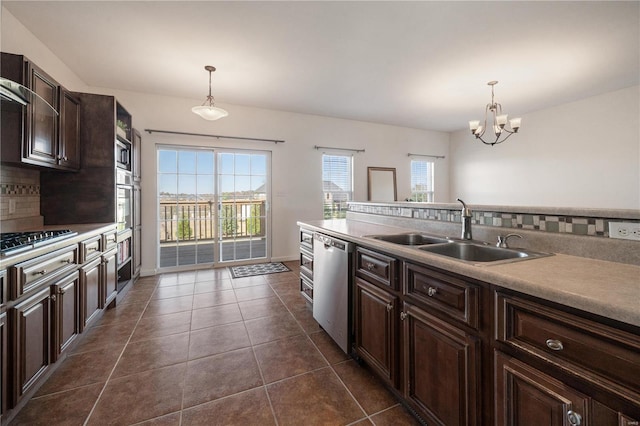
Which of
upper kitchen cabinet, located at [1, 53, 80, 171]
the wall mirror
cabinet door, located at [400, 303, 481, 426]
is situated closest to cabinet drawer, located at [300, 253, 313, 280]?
cabinet door, located at [400, 303, 481, 426]

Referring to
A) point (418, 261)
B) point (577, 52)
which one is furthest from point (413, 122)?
point (418, 261)

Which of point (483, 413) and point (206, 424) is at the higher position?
point (483, 413)

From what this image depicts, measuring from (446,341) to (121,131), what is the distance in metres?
3.75

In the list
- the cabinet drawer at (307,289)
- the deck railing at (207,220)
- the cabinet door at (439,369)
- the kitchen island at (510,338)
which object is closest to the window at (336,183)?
the deck railing at (207,220)

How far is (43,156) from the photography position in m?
2.08

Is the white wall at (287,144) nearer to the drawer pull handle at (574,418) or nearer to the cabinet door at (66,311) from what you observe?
the cabinet door at (66,311)

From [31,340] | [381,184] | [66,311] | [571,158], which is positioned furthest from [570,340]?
[571,158]

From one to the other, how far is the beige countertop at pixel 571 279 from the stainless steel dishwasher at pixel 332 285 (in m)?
0.70

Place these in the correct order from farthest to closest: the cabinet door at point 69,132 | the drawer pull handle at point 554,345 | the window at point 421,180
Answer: the window at point 421,180
the cabinet door at point 69,132
the drawer pull handle at point 554,345

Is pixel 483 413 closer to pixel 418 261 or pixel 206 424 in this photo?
pixel 418 261

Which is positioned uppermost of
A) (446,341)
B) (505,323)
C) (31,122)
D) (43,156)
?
(31,122)

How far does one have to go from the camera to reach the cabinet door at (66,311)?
1678 millimetres

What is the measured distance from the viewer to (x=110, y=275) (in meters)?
2.60

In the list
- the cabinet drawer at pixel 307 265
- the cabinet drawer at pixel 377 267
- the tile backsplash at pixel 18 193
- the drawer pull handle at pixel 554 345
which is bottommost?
the cabinet drawer at pixel 307 265
